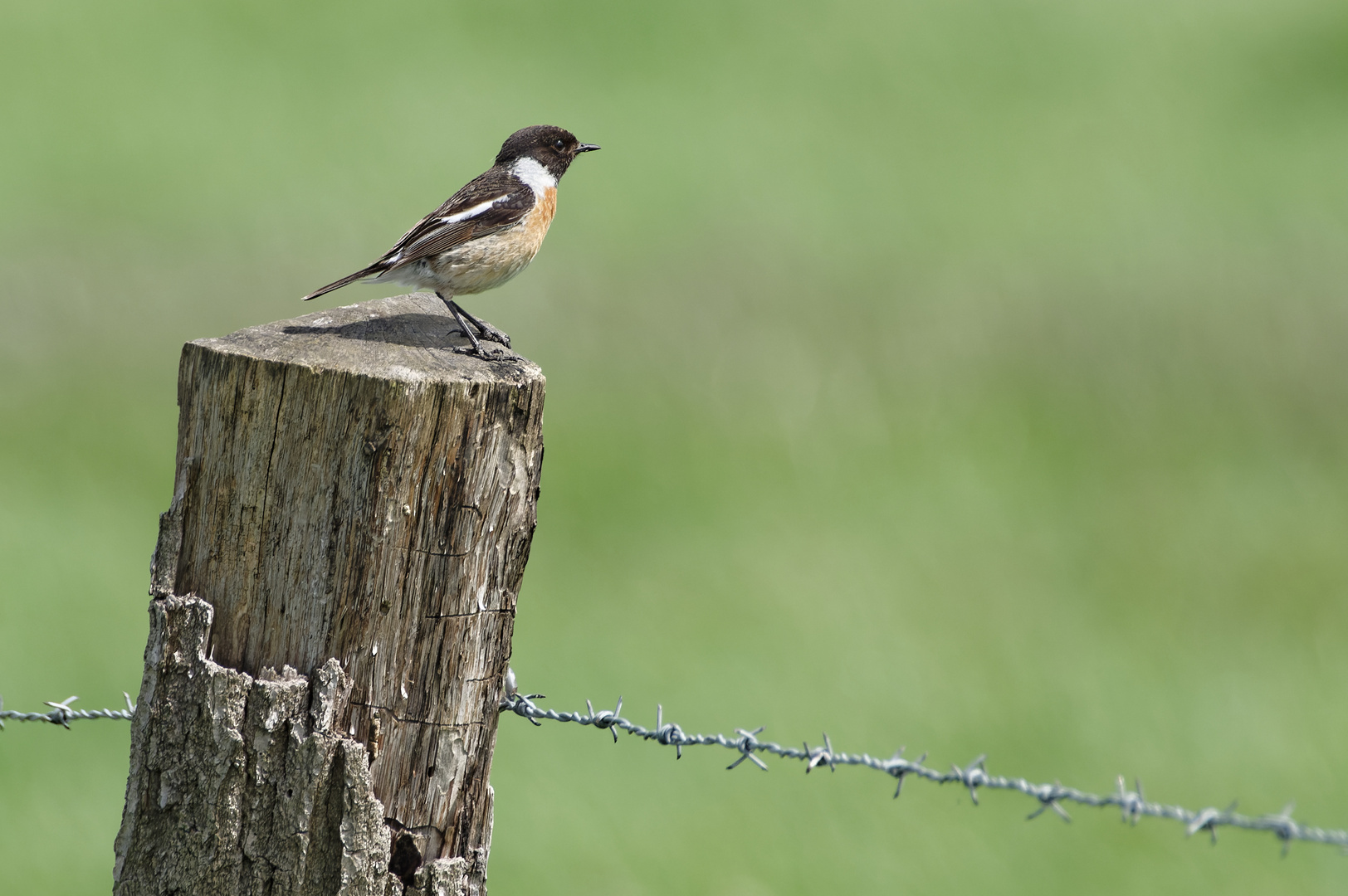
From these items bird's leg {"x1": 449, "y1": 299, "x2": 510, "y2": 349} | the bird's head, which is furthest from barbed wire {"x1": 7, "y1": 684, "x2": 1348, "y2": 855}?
the bird's head

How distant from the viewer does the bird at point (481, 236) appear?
5.03 meters

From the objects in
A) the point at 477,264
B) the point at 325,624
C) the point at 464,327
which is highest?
the point at 477,264

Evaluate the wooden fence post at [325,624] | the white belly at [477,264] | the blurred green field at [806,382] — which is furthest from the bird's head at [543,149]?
the blurred green field at [806,382]

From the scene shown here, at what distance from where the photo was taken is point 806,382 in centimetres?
1504

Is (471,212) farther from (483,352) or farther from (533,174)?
(483,352)

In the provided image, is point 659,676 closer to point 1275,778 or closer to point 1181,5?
point 1275,778

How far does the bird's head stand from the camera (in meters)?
5.71

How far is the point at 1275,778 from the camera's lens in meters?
9.53

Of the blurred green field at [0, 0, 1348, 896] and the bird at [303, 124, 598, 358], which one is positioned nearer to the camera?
the bird at [303, 124, 598, 358]

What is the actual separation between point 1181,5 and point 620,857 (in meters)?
23.6

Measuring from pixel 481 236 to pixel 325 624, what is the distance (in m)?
2.54

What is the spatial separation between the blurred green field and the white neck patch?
15.6 feet

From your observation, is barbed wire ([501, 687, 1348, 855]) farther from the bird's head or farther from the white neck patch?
the bird's head

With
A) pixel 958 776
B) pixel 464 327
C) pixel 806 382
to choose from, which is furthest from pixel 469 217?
pixel 806 382
